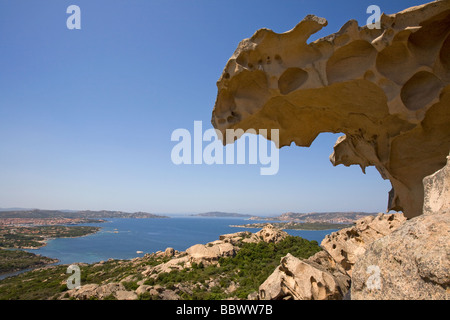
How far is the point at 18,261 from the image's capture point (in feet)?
184

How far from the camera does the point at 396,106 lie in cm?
607

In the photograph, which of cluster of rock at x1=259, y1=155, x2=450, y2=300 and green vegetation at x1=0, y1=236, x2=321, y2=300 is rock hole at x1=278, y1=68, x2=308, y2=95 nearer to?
cluster of rock at x1=259, y1=155, x2=450, y2=300

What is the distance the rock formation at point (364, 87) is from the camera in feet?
18.9

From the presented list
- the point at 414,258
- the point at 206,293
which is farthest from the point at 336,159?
the point at 206,293

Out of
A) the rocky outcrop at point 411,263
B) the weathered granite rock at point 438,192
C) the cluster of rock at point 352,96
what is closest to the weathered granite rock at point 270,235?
the cluster of rock at point 352,96

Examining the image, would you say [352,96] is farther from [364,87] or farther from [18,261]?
[18,261]

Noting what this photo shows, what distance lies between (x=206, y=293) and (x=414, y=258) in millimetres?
17009

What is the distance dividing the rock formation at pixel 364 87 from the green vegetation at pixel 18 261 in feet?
218

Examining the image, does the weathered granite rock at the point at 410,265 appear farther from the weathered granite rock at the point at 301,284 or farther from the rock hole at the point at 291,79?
the rock hole at the point at 291,79

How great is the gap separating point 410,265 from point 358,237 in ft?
22.1

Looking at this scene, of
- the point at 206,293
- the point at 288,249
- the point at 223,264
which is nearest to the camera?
the point at 206,293

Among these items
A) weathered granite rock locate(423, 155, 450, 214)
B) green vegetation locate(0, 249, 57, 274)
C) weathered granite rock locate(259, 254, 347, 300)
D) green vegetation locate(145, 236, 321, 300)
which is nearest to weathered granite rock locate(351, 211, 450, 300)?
weathered granite rock locate(423, 155, 450, 214)

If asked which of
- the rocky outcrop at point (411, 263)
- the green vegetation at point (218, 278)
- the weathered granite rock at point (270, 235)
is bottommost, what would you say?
the green vegetation at point (218, 278)
